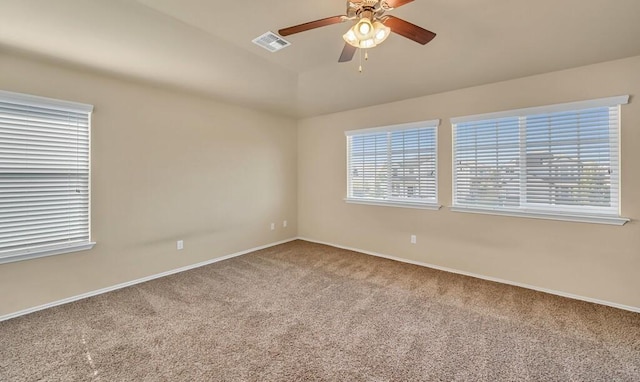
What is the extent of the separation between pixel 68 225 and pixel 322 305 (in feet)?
9.61

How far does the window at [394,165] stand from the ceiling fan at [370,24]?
232 centimetres

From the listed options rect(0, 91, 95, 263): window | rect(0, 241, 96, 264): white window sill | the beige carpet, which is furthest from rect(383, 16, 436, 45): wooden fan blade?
rect(0, 241, 96, 264): white window sill

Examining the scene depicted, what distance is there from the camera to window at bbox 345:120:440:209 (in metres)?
4.04

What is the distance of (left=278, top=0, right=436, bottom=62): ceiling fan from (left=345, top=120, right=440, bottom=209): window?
2317mm

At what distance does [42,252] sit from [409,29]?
3.99 m

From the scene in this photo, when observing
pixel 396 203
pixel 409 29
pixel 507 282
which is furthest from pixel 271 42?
pixel 507 282

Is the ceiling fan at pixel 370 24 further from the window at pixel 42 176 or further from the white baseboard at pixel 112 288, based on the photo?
the white baseboard at pixel 112 288

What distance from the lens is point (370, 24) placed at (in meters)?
1.73

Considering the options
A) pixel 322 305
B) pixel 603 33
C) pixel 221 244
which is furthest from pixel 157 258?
pixel 603 33

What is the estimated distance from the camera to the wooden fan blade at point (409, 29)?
1.76 meters

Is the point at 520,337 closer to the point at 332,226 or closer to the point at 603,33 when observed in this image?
the point at 603,33

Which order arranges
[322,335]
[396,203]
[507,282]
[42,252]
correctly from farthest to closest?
[396,203], [507,282], [42,252], [322,335]

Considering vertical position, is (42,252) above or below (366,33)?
below

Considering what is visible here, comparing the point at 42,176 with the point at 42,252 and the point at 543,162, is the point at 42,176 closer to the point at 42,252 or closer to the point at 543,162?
the point at 42,252
